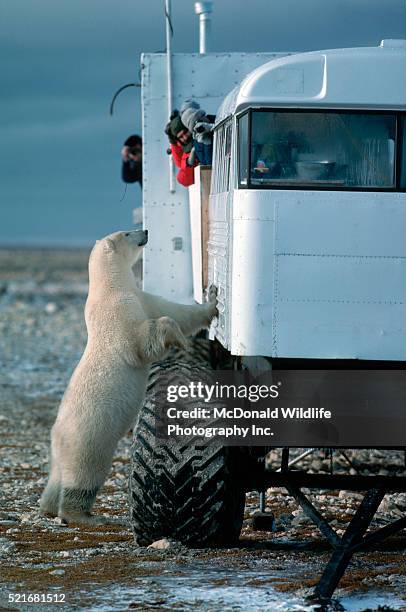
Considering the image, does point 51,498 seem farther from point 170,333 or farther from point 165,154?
point 165,154

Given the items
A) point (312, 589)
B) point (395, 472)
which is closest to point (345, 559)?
point (312, 589)

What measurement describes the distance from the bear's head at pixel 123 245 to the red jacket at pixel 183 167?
2.68 feet

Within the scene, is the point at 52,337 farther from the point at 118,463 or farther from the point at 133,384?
the point at 133,384

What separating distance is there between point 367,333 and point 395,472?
4.02m

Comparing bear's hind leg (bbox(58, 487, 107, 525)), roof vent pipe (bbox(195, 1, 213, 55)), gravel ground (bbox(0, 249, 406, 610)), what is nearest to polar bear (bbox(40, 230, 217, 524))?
bear's hind leg (bbox(58, 487, 107, 525))

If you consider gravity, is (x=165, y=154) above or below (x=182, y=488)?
above

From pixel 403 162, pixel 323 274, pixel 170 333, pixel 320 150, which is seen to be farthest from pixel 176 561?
pixel 403 162

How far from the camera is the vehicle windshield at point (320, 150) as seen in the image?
5039mm

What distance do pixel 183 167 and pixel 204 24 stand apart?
1.58 metres

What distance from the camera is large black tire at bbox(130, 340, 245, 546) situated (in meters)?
5.48

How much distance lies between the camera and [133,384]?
622 cm

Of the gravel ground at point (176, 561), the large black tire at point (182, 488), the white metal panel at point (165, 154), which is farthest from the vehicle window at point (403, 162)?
the white metal panel at point (165, 154)

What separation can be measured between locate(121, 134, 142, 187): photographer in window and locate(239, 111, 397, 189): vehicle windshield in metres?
3.44

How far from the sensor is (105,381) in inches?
241
